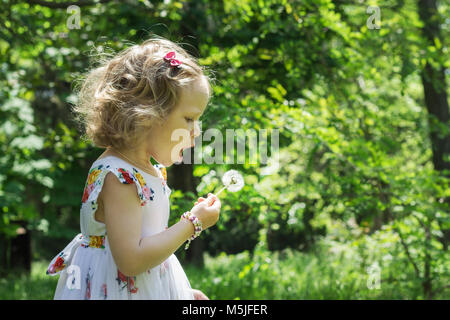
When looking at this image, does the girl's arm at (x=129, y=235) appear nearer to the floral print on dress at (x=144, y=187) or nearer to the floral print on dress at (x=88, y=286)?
the floral print on dress at (x=144, y=187)

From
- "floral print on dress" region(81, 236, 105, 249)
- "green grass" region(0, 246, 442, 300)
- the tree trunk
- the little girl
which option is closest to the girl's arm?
the little girl

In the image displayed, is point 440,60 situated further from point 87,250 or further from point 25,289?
point 25,289

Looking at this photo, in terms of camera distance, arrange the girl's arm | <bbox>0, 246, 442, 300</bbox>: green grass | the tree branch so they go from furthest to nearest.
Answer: <bbox>0, 246, 442, 300</bbox>: green grass, the tree branch, the girl's arm

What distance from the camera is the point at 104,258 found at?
1.41 metres

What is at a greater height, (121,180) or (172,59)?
(172,59)

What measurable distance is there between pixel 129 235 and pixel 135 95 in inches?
18.4

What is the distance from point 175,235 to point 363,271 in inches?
116

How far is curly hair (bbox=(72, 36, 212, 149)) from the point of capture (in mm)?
1438

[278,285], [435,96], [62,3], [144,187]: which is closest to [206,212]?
[144,187]

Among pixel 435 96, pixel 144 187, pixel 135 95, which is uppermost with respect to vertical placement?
pixel 435 96

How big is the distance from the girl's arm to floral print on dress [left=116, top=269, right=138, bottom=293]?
9 cm

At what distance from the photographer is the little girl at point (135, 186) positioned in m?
1.32

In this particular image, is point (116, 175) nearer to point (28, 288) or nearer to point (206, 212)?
point (206, 212)

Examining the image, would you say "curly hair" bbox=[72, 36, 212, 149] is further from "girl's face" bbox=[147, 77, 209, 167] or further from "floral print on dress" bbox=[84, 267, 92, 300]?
"floral print on dress" bbox=[84, 267, 92, 300]
